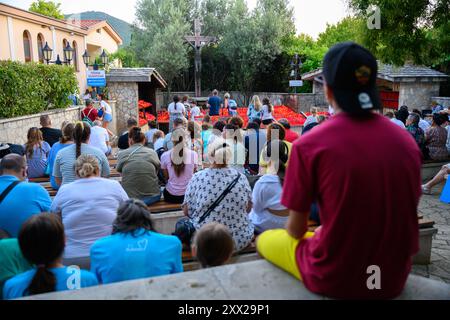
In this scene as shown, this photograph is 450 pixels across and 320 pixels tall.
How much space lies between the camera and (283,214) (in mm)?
3857

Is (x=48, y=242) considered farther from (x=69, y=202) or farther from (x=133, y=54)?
(x=133, y=54)

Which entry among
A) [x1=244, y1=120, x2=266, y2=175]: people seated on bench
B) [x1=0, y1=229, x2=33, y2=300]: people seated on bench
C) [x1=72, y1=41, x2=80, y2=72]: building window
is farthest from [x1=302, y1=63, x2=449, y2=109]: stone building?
[x1=0, y1=229, x2=33, y2=300]: people seated on bench

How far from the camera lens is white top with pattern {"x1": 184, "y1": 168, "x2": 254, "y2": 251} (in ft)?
12.0

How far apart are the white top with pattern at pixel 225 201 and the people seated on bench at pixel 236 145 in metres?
1.92

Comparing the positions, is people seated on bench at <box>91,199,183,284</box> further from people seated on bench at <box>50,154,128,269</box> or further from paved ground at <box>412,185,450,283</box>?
paved ground at <box>412,185,450,283</box>

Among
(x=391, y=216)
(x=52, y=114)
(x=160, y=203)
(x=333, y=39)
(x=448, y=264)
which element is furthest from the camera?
(x=333, y=39)

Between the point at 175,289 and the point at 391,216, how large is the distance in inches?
40.9

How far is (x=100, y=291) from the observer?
1.94 meters

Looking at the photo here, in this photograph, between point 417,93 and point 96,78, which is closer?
point 96,78

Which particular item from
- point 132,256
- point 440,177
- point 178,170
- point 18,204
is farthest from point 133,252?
point 440,177

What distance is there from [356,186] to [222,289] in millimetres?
796

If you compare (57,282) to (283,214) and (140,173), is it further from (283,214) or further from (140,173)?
(140,173)

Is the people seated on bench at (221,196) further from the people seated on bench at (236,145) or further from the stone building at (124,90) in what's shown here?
the stone building at (124,90)
